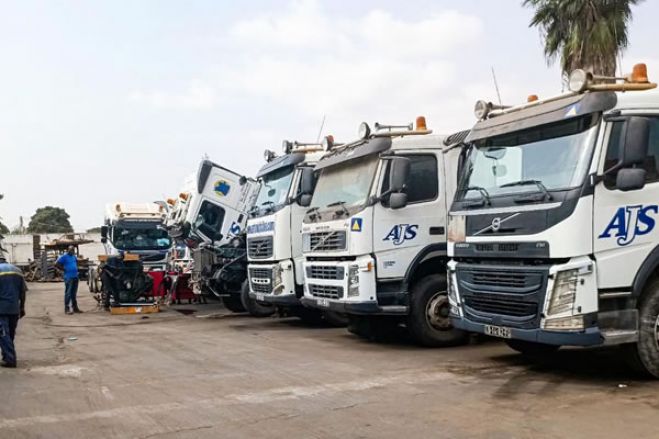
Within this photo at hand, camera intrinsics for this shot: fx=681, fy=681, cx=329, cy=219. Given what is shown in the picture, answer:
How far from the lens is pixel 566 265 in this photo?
670 cm

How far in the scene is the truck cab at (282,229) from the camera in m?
12.3

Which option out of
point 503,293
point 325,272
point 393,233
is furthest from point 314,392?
point 325,272

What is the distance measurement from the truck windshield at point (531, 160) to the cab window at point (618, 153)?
18 centimetres

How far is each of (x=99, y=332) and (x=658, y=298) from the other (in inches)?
391

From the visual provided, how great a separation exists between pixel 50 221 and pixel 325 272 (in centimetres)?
7861

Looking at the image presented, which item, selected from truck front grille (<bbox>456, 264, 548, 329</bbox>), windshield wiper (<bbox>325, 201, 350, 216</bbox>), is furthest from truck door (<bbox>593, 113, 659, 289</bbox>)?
windshield wiper (<bbox>325, 201, 350, 216</bbox>)

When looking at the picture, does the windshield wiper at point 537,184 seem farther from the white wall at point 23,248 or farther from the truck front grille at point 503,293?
the white wall at point 23,248

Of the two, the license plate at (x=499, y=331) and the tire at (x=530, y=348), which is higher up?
the license plate at (x=499, y=331)

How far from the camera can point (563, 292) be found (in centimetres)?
672

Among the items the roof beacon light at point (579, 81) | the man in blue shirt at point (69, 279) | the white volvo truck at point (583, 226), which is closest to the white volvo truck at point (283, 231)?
the white volvo truck at point (583, 226)

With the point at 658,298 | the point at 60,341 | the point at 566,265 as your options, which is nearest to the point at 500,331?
the point at 566,265

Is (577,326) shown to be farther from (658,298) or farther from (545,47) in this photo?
(545,47)

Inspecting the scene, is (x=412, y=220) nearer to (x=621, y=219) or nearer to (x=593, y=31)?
(x=621, y=219)

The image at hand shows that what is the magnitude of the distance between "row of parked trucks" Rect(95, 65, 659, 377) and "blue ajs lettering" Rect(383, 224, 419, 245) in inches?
0.6
